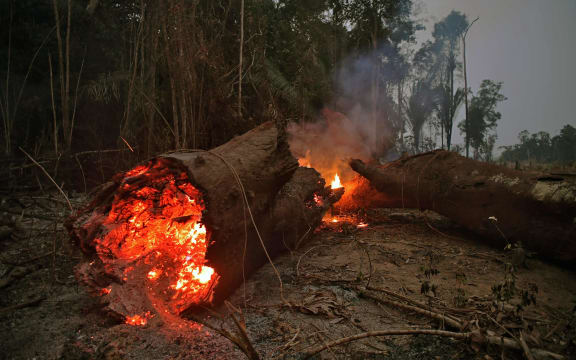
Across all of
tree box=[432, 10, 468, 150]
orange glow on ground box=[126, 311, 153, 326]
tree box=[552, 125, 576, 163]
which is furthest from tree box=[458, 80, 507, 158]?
orange glow on ground box=[126, 311, 153, 326]

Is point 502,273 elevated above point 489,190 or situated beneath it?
situated beneath

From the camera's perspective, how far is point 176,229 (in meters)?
2.77

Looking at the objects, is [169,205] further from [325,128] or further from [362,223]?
[325,128]

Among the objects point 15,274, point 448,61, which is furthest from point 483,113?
point 15,274

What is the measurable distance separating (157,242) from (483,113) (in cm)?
2438

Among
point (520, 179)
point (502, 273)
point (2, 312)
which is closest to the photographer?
point (2, 312)

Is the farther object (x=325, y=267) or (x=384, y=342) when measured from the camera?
(x=325, y=267)

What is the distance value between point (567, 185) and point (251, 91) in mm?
5496

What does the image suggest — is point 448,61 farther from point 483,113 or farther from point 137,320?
point 137,320

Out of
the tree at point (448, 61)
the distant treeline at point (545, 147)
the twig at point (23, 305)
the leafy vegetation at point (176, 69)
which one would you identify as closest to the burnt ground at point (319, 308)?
the twig at point (23, 305)

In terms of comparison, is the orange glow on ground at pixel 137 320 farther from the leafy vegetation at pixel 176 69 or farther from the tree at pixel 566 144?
the tree at pixel 566 144

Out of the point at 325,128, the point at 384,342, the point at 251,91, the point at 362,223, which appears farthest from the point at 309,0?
the point at 384,342

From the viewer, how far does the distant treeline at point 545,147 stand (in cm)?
2355

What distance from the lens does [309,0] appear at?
11.7 metres
